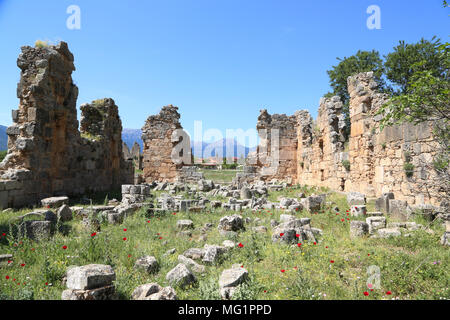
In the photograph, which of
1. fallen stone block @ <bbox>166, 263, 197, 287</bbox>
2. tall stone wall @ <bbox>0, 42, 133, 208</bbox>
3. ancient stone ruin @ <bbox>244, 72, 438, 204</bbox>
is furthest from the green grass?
fallen stone block @ <bbox>166, 263, 197, 287</bbox>

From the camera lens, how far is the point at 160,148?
18203 millimetres

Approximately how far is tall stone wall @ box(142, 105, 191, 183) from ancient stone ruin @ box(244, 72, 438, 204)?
5321 millimetres

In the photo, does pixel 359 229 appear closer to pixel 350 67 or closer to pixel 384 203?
pixel 384 203

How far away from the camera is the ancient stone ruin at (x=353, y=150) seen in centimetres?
809

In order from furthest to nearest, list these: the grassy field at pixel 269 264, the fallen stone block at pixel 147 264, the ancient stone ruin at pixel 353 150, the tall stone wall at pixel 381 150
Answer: the ancient stone ruin at pixel 353 150 < the tall stone wall at pixel 381 150 < the fallen stone block at pixel 147 264 < the grassy field at pixel 269 264

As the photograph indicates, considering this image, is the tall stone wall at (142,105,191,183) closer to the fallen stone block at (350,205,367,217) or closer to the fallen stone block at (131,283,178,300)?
the fallen stone block at (350,205,367,217)

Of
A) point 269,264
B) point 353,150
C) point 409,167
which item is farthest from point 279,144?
point 269,264

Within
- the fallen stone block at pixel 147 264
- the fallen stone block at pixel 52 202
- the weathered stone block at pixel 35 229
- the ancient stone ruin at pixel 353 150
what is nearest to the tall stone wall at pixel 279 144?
the ancient stone ruin at pixel 353 150

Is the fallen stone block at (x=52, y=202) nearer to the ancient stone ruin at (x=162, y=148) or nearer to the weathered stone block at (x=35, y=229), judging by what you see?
the weathered stone block at (x=35, y=229)

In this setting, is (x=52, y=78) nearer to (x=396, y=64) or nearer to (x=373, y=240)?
(x=373, y=240)

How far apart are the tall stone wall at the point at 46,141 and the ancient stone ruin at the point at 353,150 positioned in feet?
34.1

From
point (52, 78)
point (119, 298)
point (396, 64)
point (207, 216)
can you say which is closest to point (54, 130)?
point (52, 78)

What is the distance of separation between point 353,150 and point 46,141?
12432 mm

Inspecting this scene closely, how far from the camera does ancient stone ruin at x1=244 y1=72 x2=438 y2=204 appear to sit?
8.09m
